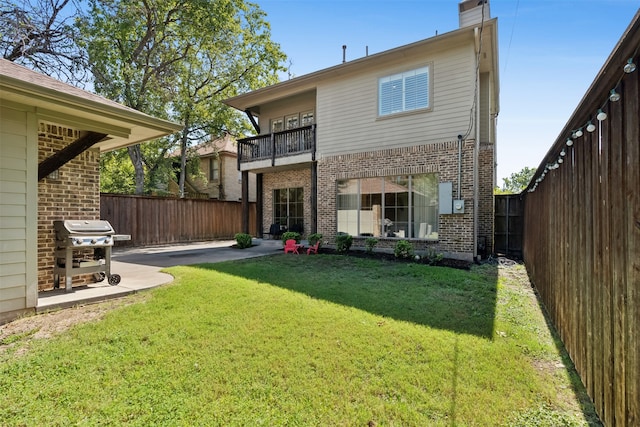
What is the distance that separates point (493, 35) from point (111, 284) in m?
10.9

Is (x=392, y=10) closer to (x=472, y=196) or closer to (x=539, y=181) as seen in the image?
(x=472, y=196)

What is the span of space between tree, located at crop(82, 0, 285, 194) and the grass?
48.3 ft

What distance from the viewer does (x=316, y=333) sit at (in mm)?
3742

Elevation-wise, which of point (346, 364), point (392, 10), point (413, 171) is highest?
point (392, 10)

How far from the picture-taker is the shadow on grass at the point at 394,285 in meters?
4.43

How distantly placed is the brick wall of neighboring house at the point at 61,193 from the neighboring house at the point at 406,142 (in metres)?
7.15

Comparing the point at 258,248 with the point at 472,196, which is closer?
the point at 472,196

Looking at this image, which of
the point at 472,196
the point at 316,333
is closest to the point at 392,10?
the point at 472,196

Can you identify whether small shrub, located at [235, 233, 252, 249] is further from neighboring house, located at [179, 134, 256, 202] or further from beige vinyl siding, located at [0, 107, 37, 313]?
neighboring house, located at [179, 134, 256, 202]

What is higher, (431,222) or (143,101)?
(143,101)

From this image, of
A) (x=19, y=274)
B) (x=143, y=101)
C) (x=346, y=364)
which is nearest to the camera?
(x=346, y=364)

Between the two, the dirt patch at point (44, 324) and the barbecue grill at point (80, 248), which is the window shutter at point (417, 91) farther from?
the dirt patch at point (44, 324)

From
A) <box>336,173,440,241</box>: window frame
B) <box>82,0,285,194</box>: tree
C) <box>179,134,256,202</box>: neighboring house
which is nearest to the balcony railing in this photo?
<box>336,173,440,241</box>: window frame

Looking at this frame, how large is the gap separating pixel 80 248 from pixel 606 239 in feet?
21.5
